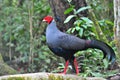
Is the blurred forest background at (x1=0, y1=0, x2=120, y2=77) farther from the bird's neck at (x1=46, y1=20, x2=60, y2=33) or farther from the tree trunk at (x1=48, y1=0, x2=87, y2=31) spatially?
the bird's neck at (x1=46, y1=20, x2=60, y2=33)

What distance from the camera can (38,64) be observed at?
10.8 metres

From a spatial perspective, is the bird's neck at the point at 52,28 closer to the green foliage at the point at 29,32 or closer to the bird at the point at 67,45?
the bird at the point at 67,45

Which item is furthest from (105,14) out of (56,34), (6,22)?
(56,34)

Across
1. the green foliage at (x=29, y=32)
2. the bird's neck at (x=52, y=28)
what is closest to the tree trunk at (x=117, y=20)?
the bird's neck at (x=52, y=28)

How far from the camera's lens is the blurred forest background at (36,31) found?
680 centimetres

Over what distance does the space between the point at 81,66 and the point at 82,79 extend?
3.90ft

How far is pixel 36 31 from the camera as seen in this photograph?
11.0 m

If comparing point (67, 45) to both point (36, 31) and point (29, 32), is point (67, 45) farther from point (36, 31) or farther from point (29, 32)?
point (36, 31)

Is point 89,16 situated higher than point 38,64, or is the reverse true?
point 89,16

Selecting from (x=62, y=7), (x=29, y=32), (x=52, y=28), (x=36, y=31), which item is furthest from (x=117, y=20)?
(x=36, y=31)

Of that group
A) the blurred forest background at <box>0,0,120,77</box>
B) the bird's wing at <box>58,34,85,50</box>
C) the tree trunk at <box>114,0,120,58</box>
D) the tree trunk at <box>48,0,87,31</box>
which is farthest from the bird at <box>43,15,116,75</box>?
the tree trunk at <box>48,0,87,31</box>

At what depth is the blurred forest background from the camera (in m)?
6.80

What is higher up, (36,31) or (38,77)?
(36,31)

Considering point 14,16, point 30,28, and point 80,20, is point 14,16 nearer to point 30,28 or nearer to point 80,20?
point 30,28
